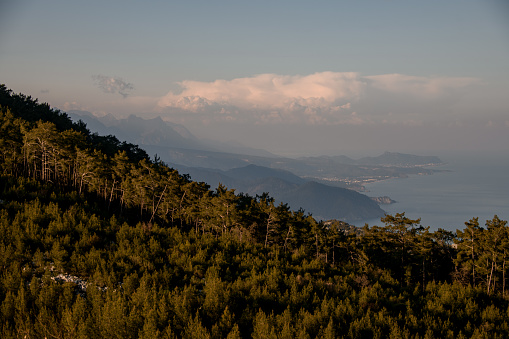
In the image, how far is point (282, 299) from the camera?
37.5ft

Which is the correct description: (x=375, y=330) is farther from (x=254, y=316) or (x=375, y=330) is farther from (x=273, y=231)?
(x=273, y=231)

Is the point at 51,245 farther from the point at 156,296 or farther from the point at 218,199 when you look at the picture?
the point at 218,199

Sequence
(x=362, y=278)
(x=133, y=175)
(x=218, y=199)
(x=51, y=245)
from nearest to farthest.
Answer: (x=51, y=245), (x=362, y=278), (x=218, y=199), (x=133, y=175)

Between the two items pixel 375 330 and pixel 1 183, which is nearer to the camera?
pixel 375 330

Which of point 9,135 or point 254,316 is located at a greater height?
point 9,135

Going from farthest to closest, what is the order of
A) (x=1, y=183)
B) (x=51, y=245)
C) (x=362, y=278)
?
(x=1, y=183) < (x=362, y=278) < (x=51, y=245)

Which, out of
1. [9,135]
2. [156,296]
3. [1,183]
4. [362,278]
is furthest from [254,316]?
[9,135]

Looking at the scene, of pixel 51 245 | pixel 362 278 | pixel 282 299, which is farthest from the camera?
pixel 362 278

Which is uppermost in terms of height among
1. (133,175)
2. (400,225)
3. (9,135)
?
(9,135)

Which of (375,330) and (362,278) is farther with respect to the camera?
(362,278)

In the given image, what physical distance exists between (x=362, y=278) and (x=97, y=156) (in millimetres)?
36041

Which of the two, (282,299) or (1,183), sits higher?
(1,183)

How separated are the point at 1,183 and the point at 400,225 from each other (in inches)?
1608

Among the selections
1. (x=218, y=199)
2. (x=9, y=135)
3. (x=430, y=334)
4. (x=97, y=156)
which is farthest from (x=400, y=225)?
(x=9, y=135)
